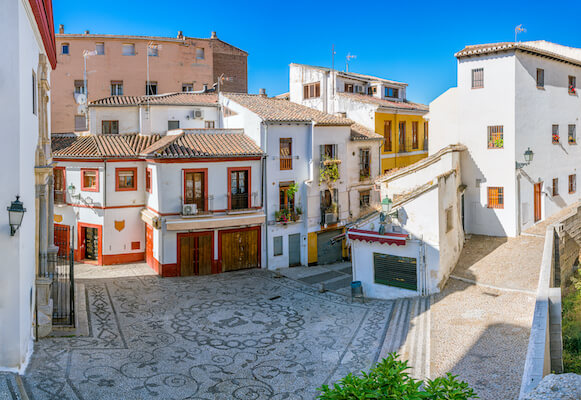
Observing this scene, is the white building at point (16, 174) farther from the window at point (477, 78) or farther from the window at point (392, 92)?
the window at point (392, 92)

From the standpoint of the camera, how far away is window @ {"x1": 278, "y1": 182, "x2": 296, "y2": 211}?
26203 millimetres

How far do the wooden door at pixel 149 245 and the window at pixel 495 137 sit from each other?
55.2 feet

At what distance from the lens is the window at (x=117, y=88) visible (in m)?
36.4

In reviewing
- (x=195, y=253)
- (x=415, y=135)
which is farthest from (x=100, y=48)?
(x=415, y=135)

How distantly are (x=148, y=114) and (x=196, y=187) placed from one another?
7256mm

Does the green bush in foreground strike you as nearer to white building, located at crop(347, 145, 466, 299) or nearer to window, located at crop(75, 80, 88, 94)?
white building, located at crop(347, 145, 466, 299)

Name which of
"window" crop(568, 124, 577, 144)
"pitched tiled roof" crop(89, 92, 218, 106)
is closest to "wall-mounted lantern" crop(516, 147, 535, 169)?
"window" crop(568, 124, 577, 144)

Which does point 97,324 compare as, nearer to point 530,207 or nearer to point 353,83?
point 530,207

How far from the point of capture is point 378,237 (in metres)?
19.8

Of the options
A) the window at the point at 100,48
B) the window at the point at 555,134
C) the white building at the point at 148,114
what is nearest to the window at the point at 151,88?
the window at the point at 100,48

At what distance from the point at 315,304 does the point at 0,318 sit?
39.2ft

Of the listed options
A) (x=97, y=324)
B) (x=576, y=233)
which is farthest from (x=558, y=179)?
(x=97, y=324)

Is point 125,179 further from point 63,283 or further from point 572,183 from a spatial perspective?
point 572,183

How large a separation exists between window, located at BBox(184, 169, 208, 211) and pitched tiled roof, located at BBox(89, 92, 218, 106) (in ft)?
22.9
